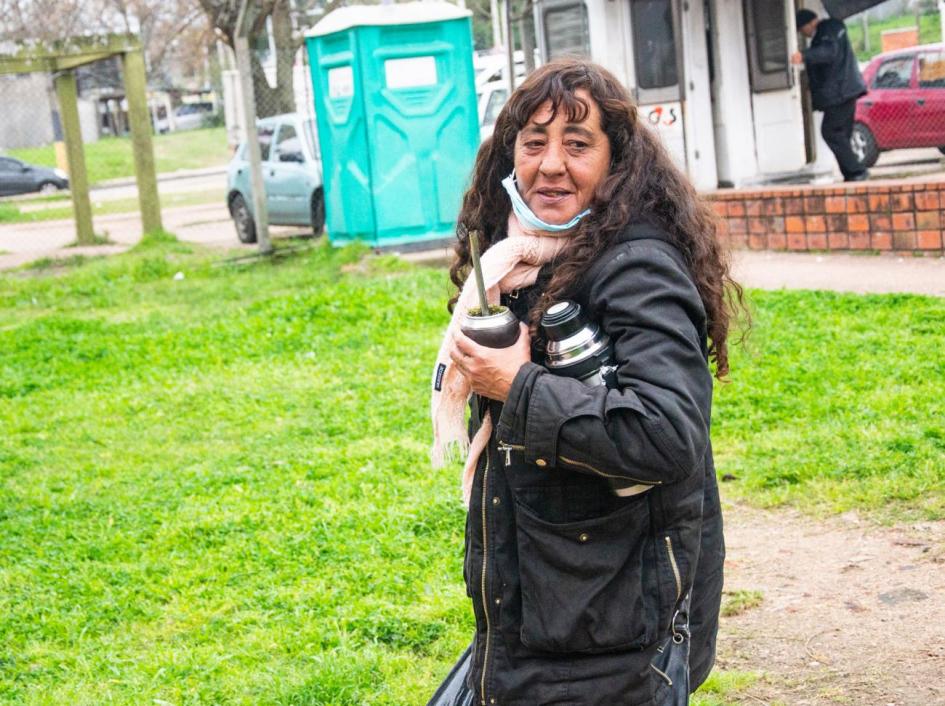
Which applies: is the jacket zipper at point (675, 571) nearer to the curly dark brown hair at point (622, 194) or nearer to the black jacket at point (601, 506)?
the black jacket at point (601, 506)

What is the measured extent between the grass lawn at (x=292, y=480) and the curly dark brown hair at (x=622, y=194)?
0.52 metres

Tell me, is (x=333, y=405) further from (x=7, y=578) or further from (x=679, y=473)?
(x=679, y=473)

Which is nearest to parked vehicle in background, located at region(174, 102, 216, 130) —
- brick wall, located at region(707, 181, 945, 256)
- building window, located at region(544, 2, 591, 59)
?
building window, located at region(544, 2, 591, 59)

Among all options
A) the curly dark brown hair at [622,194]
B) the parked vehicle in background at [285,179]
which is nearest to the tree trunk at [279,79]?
the parked vehicle in background at [285,179]

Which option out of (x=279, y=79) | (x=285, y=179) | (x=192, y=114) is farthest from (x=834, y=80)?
(x=192, y=114)

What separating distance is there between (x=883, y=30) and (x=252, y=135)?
22.7m

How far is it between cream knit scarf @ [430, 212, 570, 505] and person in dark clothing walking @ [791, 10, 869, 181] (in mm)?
10034

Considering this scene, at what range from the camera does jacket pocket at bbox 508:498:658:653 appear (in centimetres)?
234

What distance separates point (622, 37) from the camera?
42.2ft

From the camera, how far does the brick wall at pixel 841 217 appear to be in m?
9.52

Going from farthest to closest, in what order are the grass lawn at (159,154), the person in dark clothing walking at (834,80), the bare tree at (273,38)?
the grass lawn at (159,154), the bare tree at (273,38), the person in dark clothing walking at (834,80)

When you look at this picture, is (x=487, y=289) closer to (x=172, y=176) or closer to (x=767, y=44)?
(x=767, y=44)

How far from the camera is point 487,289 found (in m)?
2.48

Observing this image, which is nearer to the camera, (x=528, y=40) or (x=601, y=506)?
(x=601, y=506)
